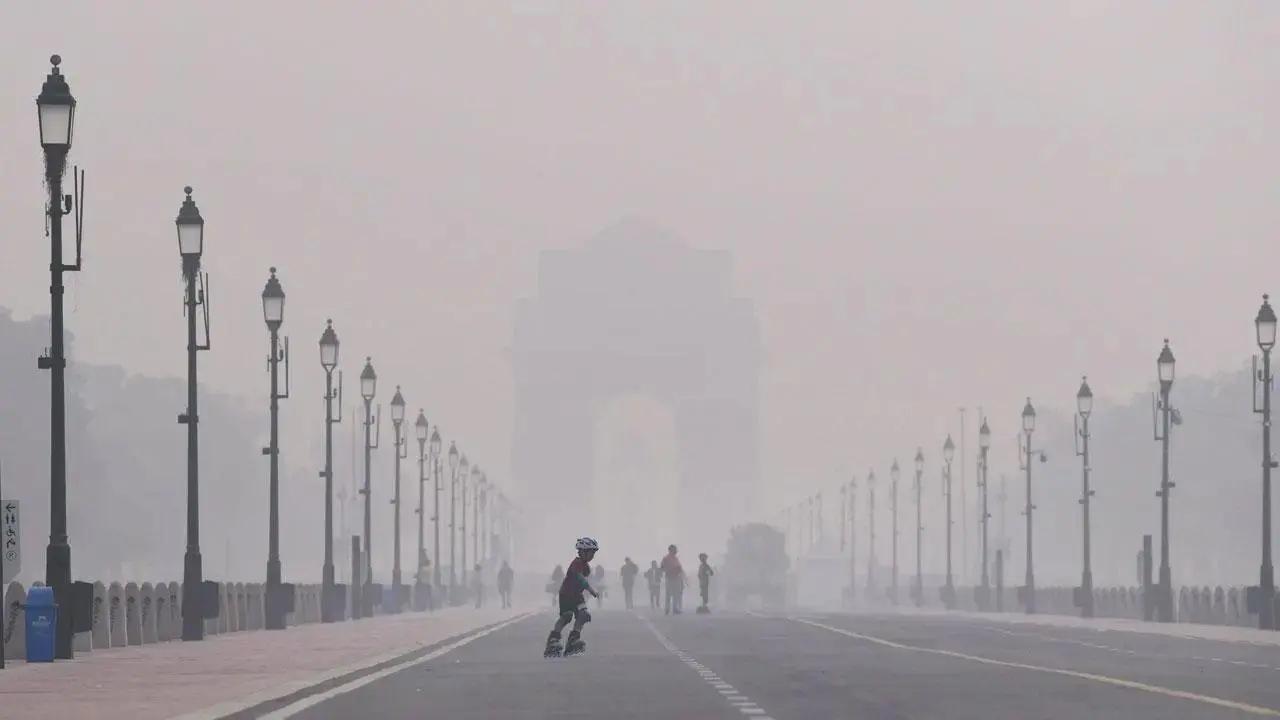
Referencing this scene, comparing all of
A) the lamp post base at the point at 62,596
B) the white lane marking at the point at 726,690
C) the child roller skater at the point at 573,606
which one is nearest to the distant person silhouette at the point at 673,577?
the white lane marking at the point at 726,690

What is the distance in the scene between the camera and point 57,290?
37.4m

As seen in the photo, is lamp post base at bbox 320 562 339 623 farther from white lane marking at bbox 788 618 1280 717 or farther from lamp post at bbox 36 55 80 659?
lamp post at bbox 36 55 80 659

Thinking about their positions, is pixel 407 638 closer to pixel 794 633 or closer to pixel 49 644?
pixel 794 633

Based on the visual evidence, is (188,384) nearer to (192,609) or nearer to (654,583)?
(192,609)

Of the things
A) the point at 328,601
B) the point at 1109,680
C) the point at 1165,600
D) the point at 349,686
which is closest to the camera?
the point at 349,686

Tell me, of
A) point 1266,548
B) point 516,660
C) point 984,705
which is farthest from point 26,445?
point 984,705

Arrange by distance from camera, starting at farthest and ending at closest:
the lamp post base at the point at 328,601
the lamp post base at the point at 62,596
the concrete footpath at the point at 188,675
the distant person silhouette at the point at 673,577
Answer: the distant person silhouette at the point at 673,577 < the lamp post base at the point at 328,601 < the lamp post base at the point at 62,596 < the concrete footpath at the point at 188,675

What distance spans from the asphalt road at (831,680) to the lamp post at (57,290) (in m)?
4.51

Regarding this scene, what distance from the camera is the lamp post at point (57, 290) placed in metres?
36.9

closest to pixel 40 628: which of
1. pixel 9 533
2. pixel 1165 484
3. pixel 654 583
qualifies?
pixel 9 533

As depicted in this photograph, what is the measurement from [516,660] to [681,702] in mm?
14316

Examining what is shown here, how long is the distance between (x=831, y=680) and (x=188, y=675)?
7319 mm

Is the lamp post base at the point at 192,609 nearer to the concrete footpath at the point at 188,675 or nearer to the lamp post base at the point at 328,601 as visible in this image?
the concrete footpath at the point at 188,675

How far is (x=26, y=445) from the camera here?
131250 millimetres
